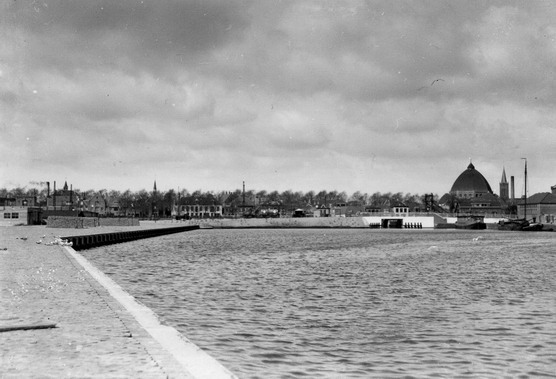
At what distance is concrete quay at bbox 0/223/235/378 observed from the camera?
964 cm

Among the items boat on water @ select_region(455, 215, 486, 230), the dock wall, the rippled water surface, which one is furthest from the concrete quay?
boat on water @ select_region(455, 215, 486, 230)

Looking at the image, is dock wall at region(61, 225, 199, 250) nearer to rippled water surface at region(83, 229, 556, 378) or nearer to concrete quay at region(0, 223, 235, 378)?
rippled water surface at region(83, 229, 556, 378)

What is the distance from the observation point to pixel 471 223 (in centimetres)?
16625

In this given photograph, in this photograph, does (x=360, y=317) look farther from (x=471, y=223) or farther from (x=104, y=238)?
(x=471, y=223)

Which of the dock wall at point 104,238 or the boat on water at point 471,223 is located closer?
the dock wall at point 104,238

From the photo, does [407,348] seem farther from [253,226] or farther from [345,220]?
[345,220]

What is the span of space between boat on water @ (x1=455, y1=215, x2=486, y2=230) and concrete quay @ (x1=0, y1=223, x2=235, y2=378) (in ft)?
505

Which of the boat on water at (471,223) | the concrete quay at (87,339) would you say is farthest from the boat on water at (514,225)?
the concrete quay at (87,339)

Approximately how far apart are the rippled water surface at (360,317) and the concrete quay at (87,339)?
6.02ft

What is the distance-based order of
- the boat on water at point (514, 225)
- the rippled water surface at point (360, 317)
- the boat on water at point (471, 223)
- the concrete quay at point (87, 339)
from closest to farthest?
the concrete quay at point (87, 339) → the rippled water surface at point (360, 317) → the boat on water at point (514, 225) → the boat on water at point (471, 223)

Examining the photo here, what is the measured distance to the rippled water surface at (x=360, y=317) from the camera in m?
13.7

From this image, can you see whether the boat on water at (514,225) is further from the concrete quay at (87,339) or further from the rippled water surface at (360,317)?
the concrete quay at (87,339)

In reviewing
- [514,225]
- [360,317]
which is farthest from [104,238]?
[514,225]

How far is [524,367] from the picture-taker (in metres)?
13.5
